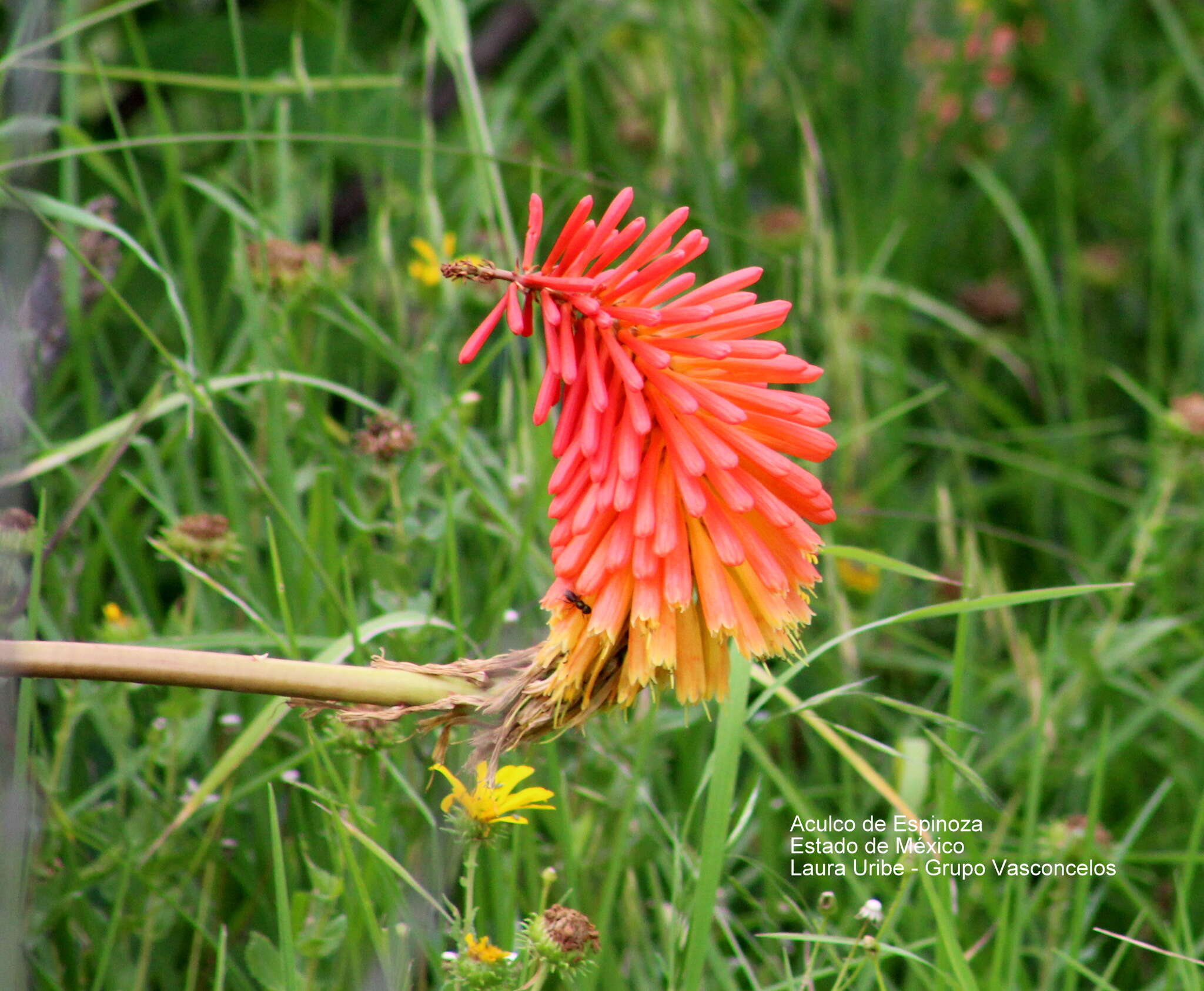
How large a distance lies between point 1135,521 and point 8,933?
196 centimetres

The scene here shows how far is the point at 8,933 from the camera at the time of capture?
0.93 meters

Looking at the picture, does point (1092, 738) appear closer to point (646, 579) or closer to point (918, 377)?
point (918, 377)

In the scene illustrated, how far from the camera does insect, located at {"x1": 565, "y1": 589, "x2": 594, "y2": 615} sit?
1.03 meters

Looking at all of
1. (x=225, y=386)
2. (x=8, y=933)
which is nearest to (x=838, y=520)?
(x=225, y=386)

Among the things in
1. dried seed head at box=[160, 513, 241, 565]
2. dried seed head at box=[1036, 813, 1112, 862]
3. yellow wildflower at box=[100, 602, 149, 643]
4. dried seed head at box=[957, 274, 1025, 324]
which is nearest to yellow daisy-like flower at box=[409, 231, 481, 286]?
dried seed head at box=[160, 513, 241, 565]

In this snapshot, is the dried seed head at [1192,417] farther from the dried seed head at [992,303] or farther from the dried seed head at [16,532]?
the dried seed head at [16,532]

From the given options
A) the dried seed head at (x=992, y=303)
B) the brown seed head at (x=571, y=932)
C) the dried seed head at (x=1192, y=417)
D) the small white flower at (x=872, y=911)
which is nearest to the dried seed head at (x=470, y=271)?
the brown seed head at (x=571, y=932)

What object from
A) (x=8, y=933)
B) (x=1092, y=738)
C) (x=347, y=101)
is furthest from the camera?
(x=347, y=101)

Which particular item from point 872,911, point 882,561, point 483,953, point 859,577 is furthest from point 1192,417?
point 483,953

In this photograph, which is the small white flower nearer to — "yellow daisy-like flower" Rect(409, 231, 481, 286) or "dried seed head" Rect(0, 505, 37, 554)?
"dried seed head" Rect(0, 505, 37, 554)

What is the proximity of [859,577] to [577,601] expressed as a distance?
158 cm

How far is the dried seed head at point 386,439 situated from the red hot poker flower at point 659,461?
0.57 m

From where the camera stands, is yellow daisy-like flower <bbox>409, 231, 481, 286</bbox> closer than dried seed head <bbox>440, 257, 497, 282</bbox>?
No

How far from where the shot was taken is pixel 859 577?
2.50 m
